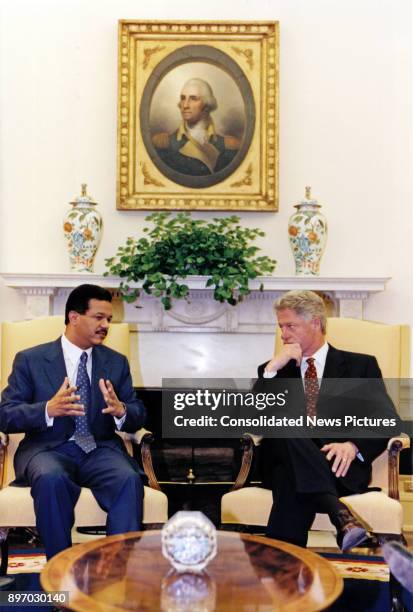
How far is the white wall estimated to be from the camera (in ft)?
17.2

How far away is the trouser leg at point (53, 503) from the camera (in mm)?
3127

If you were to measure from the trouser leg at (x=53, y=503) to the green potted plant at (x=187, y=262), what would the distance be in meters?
1.76

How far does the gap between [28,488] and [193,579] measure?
1.37 meters

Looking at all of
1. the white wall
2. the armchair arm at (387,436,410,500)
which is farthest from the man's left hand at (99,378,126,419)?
the white wall

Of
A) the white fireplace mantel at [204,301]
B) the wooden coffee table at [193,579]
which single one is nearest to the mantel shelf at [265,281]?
the white fireplace mantel at [204,301]

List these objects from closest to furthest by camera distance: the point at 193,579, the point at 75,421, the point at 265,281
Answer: the point at 193,579 < the point at 75,421 < the point at 265,281

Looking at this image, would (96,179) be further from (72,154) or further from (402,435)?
(402,435)

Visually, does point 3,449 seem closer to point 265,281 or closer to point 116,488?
point 116,488

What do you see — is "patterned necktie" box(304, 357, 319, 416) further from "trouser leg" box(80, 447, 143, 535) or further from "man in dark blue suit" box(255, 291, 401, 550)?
"trouser leg" box(80, 447, 143, 535)

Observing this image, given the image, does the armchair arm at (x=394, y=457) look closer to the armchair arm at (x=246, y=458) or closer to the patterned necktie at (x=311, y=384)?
the patterned necktie at (x=311, y=384)

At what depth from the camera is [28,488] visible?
3391mm

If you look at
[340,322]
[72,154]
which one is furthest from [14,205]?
[340,322]

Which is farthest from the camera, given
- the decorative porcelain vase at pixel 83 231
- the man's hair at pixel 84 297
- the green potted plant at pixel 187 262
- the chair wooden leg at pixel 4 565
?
the decorative porcelain vase at pixel 83 231

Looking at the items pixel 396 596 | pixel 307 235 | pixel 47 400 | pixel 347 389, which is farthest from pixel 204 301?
pixel 396 596
